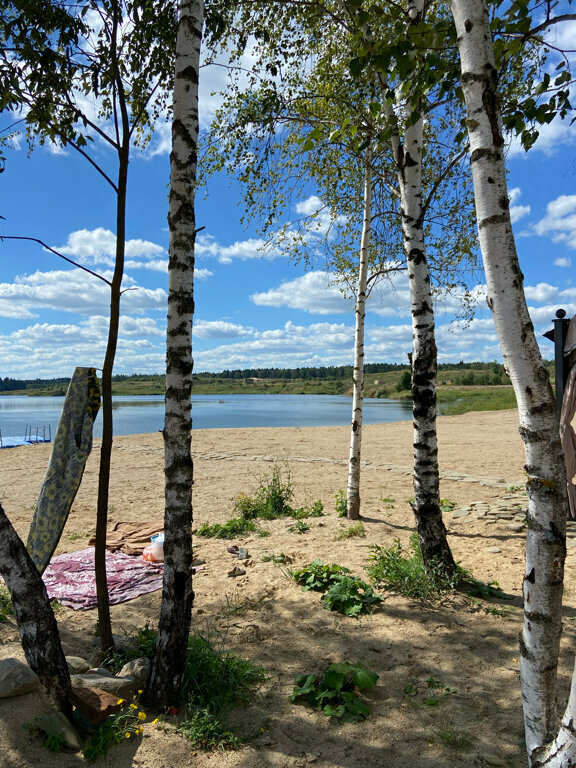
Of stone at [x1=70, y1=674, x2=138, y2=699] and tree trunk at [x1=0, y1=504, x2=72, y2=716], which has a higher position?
tree trunk at [x1=0, y1=504, x2=72, y2=716]

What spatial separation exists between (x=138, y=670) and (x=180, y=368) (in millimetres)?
1898

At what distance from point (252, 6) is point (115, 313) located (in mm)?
3951

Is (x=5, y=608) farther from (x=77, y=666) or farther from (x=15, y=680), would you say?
(x=15, y=680)

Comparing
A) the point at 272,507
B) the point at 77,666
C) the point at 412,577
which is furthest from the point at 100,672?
the point at 272,507

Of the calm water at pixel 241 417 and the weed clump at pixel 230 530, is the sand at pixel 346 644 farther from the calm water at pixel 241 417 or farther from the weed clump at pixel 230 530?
the calm water at pixel 241 417

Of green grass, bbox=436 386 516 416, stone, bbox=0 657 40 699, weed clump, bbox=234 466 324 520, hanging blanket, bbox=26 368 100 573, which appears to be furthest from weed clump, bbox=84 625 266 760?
green grass, bbox=436 386 516 416

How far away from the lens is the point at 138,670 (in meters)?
3.17

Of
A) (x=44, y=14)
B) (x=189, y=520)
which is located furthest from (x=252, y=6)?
(x=189, y=520)

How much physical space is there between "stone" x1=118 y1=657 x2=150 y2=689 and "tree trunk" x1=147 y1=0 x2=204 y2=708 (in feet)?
0.22

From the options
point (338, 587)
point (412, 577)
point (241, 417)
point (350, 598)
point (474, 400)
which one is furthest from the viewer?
point (474, 400)

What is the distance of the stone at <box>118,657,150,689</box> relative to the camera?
3143 millimetres

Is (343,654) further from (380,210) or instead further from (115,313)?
(380,210)

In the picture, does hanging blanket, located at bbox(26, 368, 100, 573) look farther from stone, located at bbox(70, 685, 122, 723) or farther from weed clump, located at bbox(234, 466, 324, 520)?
weed clump, located at bbox(234, 466, 324, 520)

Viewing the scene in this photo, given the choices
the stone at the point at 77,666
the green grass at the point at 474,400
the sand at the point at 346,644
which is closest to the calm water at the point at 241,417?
the green grass at the point at 474,400
